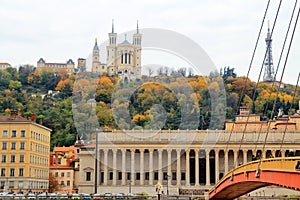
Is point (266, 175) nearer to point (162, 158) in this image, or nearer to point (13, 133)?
point (13, 133)

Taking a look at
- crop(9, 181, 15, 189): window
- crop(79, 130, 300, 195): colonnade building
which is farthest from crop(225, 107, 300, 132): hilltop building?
crop(9, 181, 15, 189): window

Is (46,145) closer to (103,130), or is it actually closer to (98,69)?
(103,130)

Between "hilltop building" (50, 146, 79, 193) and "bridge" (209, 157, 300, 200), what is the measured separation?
6304 cm

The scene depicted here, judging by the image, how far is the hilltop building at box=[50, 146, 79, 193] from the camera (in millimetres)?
100312

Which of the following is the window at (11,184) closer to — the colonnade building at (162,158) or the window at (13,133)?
the window at (13,133)

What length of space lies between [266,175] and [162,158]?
70.8 metres

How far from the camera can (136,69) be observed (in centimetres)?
13450

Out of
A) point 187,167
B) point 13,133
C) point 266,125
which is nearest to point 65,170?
point 13,133

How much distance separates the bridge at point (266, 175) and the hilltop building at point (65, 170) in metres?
63.0

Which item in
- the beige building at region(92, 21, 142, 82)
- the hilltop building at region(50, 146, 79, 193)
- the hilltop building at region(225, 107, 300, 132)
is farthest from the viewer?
the beige building at region(92, 21, 142, 82)

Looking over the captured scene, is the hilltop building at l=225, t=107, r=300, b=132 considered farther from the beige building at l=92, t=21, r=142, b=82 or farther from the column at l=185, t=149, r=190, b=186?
the beige building at l=92, t=21, r=142, b=82

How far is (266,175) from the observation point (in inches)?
1008

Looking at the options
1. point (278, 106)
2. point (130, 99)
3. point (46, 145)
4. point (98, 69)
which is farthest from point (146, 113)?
point (98, 69)

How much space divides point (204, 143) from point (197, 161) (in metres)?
2.96
